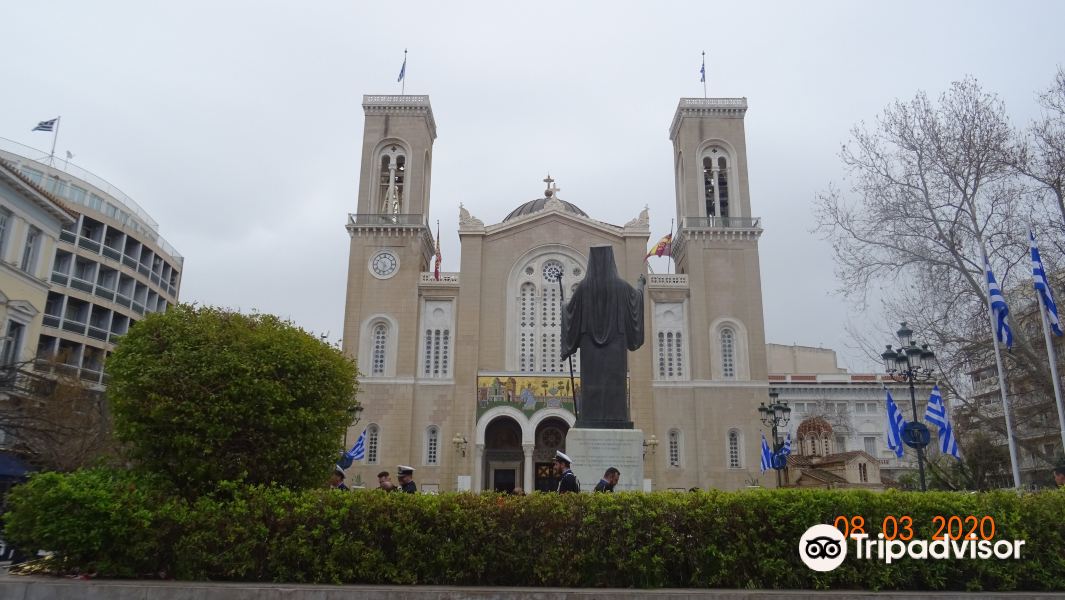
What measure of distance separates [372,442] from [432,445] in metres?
2.80

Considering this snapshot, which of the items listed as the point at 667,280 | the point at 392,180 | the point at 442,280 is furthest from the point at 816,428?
the point at 392,180

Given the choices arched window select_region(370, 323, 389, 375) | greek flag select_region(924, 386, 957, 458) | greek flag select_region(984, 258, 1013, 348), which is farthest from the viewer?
arched window select_region(370, 323, 389, 375)

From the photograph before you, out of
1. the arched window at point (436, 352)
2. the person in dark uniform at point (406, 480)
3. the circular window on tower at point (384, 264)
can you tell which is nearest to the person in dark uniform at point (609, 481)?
the person in dark uniform at point (406, 480)

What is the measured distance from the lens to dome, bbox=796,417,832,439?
4550cm

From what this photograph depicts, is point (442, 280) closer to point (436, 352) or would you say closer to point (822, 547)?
point (436, 352)

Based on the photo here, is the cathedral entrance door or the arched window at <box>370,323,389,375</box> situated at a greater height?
the arched window at <box>370,323,389,375</box>

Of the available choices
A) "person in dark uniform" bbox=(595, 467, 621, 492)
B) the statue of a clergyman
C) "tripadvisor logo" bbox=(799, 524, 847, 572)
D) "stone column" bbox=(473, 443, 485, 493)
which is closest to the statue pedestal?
the statue of a clergyman

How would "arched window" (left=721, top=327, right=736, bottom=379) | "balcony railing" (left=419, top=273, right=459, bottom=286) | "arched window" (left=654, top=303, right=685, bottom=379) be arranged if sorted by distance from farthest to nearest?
"balcony railing" (left=419, top=273, right=459, bottom=286)
"arched window" (left=654, top=303, right=685, bottom=379)
"arched window" (left=721, top=327, right=736, bottom=379)

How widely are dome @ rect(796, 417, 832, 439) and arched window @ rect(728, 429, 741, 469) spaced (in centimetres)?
1468

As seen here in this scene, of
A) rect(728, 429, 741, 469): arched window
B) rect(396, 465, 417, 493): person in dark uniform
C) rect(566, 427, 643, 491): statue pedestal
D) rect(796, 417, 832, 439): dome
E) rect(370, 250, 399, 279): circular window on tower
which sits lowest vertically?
rect(396, 465, 417, 493): person in dark uniform

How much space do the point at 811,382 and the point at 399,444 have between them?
29530 millimetres

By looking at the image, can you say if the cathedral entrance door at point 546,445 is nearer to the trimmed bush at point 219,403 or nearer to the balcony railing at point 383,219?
the balcony railing at point 383,219

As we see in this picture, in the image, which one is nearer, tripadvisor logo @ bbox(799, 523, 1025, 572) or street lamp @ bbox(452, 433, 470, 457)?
tripadvisor logo @ bbox(799, 523, 1025, 572)

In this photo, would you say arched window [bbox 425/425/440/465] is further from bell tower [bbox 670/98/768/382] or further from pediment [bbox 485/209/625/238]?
bell tower [bbox 670/98/768/382]
